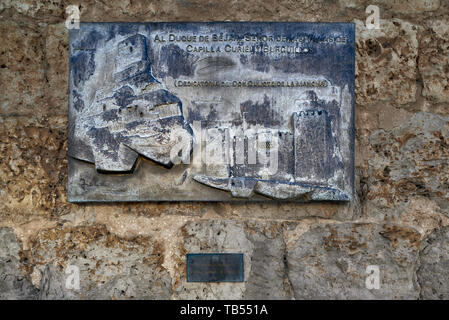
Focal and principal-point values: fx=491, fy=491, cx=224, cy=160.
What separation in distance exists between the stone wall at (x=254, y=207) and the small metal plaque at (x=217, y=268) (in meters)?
0.04

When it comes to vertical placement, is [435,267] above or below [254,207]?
below

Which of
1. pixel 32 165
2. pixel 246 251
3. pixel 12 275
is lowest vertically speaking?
pixel 12 275

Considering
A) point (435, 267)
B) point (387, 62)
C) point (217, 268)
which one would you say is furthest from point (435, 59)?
point (217, 268)

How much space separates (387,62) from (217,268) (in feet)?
3.96

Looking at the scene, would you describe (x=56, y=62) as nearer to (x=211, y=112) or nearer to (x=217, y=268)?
(x=211, y=112)

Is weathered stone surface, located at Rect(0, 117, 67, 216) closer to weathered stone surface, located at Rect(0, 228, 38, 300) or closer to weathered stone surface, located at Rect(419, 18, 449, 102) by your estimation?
weathered stone surface, located at Rect(0, 228, 38, 300)

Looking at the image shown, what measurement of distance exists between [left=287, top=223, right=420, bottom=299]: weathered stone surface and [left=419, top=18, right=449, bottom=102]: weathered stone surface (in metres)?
0.64

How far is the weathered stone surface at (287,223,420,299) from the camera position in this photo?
215cm

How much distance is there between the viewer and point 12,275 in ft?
7.13

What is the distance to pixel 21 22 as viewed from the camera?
2277 millimetres

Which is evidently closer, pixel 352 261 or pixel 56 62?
pixel 352 261

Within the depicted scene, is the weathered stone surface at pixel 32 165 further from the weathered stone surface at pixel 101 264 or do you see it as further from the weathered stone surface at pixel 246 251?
the weathered stone surface at pixel 246 251

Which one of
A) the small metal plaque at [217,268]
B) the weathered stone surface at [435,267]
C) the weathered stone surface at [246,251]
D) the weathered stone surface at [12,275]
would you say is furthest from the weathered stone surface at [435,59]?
the weathered stone surface at [12,275]

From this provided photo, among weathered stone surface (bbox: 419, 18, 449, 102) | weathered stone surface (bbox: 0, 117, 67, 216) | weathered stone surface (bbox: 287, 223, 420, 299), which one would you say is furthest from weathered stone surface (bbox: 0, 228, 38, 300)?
weathered stone surface (bbox: 419, 18, 449, 102)
